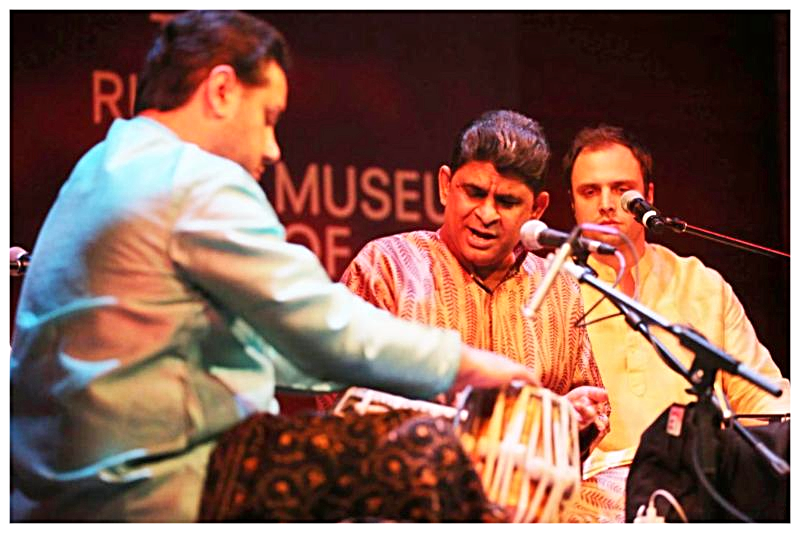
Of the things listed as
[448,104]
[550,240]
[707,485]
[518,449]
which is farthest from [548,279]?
[448,104]

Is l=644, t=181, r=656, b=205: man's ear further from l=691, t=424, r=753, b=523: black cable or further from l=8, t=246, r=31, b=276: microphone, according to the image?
l=8, t=246, r=31, b=276: microphone

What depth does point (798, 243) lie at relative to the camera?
5.18 m

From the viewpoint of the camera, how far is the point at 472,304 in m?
4.21

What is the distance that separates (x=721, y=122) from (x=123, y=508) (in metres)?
4.28

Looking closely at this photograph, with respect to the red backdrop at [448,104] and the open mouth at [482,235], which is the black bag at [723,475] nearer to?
the open mouth at [482,235]

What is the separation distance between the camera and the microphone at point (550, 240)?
3184 mm

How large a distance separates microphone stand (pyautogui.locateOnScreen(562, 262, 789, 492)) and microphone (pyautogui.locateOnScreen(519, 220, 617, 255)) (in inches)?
2.4

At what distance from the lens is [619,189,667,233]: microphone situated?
158 inches

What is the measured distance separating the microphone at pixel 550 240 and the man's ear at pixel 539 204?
0.90 metres

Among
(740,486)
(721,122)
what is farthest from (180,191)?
(721,122)

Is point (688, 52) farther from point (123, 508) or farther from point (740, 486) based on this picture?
point (123, 508)

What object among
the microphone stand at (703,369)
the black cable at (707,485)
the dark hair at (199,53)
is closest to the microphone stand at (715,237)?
the microphone stand at (703,369)

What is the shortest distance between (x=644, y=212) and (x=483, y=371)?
1484mm

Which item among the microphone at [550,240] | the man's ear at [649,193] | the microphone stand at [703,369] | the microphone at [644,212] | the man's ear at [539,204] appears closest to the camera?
the microphone stand at [703,369]
